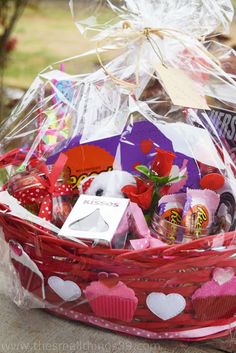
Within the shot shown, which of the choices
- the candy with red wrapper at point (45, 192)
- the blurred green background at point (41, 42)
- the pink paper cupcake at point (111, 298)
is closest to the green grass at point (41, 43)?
the blurred green background at point (41, 42)

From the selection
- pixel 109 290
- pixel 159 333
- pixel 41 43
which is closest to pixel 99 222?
pixel 109 290

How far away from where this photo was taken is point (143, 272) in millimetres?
890

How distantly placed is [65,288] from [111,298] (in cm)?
9

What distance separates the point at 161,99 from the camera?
4.29 feet

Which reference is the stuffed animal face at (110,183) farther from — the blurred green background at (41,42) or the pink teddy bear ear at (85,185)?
the blurred green background at (41,42)

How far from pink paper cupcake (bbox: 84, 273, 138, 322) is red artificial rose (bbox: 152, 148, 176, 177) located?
252 mm

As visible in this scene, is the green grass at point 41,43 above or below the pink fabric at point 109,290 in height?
below

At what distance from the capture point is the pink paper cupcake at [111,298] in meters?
0.92

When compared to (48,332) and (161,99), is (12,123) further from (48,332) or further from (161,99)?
(48,332)

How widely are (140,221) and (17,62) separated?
3.89m

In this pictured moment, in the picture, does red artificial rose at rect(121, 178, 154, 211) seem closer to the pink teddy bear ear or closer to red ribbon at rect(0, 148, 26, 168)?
the pink teddy bear ear

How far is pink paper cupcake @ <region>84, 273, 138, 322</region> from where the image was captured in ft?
3.01

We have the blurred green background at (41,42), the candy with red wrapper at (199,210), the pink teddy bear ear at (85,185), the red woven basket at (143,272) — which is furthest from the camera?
the blurred green background at (41,42)

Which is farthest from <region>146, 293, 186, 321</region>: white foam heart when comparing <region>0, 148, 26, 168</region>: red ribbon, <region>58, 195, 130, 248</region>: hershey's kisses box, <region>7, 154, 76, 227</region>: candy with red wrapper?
<region>0, 148, 26, 168</region>: red ribbon
